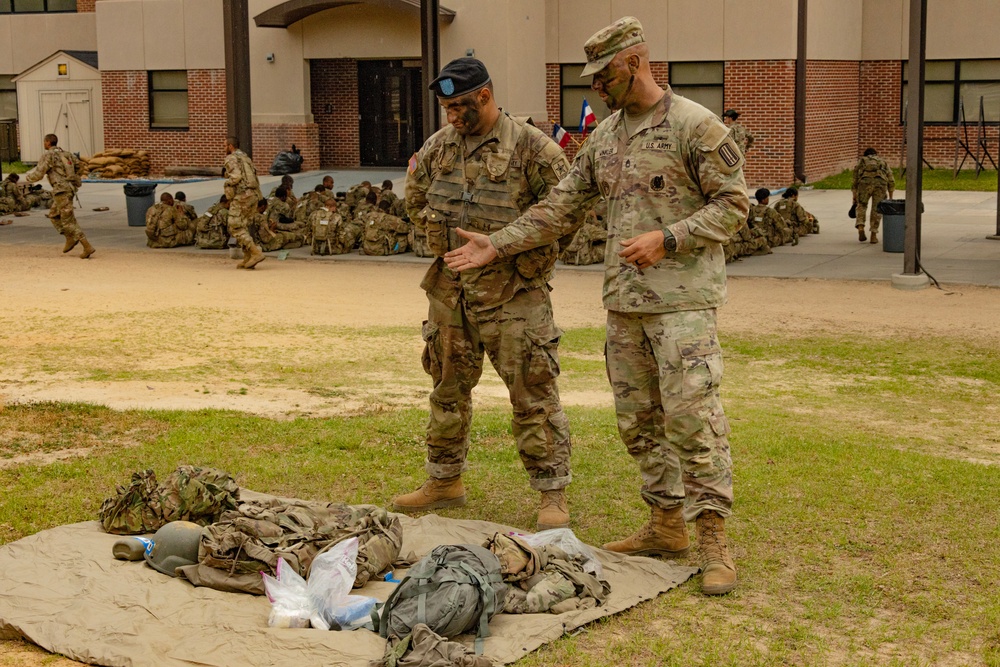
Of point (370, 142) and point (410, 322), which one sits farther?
point (370, 142)

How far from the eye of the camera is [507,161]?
627cm

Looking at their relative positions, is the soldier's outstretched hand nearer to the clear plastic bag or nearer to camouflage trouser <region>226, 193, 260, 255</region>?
the clear plastic bag

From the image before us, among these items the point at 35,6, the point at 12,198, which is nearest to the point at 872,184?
the point at 12,198

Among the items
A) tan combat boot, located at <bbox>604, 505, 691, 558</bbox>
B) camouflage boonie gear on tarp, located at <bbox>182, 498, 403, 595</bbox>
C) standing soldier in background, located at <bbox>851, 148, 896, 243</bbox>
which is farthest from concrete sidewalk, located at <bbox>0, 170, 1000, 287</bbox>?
camouflage boonie gear on tarp, located at <bbox>182, 498, 403, 595</bbox>

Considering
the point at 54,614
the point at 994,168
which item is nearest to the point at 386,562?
the point at 54,614

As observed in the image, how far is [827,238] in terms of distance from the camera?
67.6 feet

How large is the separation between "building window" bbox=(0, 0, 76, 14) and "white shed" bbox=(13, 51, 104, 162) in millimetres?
2571

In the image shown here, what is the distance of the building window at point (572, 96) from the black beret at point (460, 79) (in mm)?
23744

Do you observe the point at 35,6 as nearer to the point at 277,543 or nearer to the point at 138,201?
the point at 138,201

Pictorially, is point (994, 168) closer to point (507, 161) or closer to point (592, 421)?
point (592, 421)

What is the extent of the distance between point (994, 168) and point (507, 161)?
27.5 meters

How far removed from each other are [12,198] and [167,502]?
73.0 feet

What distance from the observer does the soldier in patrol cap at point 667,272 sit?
5.44 metres

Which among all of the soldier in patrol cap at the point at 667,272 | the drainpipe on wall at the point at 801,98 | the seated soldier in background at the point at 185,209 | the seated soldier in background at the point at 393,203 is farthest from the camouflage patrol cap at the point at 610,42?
the drainpipe on wall at the point at 801,98
